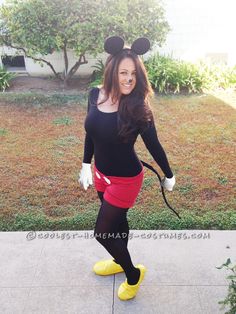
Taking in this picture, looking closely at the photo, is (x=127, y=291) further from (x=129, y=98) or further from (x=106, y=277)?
(x=129, y=98)

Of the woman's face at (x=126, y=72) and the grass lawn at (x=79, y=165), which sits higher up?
the woman's face at (x=126, y=72)

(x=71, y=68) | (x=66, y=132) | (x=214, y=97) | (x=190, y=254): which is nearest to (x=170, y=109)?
(x=214, y=97)

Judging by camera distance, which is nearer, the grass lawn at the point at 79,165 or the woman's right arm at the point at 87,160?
the woman's right arm at the point at 87,160

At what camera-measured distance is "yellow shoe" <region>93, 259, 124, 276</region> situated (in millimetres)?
2918

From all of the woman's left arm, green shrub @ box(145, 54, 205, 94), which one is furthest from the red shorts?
green shrub @ box(145, 54, 205, 94)

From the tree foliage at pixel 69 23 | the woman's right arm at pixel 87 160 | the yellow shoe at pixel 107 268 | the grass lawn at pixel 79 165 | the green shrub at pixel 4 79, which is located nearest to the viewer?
the woman's right arm at pixel 87 160

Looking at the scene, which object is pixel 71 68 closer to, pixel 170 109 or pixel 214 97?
pixel 170 109

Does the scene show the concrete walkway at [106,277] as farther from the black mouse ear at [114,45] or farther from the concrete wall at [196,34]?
the concrete wall at [196,34]

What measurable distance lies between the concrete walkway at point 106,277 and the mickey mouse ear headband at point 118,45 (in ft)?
5.66

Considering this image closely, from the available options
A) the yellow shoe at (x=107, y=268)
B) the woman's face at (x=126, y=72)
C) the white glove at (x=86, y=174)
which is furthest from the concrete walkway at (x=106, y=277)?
the woman's face at (x=126, y=72)

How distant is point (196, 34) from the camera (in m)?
7.86

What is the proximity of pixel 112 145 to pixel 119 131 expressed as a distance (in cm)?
12

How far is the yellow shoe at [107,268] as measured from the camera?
292 centimetres

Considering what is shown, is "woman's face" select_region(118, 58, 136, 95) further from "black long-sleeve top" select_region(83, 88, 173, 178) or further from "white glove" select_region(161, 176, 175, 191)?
"white glove" select_region(161, 176, 175, 191)
